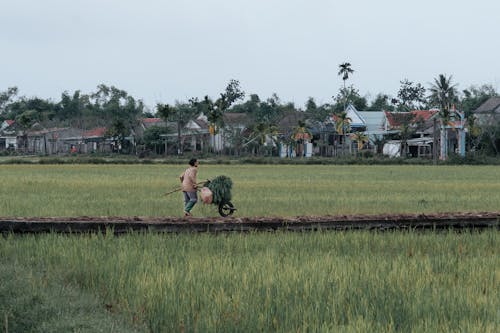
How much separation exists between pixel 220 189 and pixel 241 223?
9.31 ft

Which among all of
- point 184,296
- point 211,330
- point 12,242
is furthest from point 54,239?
point 211,330

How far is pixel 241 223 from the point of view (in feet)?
31.5

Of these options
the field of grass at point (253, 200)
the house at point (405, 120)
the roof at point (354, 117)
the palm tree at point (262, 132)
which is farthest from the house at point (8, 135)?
the field of grass at point (253, 200)

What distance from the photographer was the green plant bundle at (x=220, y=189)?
1240cm

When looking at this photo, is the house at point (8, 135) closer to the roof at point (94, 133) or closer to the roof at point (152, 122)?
→ the roof at point (94, 133)

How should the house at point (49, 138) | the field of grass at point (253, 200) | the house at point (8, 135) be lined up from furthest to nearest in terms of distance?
the house at point (8, 135)
the house at point (49, 138)
the field of grass at point (253, 200)

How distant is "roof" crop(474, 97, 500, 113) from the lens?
69.6m

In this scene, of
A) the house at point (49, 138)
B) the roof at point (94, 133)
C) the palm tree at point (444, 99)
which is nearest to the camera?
the palm tree at point (444, 99)

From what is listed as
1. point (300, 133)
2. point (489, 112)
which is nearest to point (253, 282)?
point (300, 133)

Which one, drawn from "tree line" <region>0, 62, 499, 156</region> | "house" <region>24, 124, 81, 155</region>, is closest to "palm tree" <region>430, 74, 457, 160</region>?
"tree line" <region>0, 62, 499, 156</region>

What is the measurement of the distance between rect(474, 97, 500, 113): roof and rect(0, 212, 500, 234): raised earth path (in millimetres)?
61324

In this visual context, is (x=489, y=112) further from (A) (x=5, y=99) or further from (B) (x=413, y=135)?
(A) (x=5, y=99)

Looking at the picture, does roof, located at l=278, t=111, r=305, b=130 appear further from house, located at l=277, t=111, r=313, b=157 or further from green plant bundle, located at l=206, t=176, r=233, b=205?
green plant bundle, located at l=206, t=176, r=233, b=205

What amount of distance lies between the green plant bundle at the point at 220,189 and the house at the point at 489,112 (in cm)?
5513
